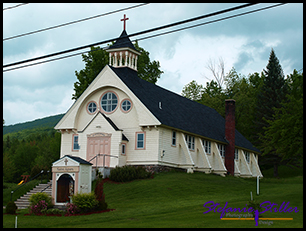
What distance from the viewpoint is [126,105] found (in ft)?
125

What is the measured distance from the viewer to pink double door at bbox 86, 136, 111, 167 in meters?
36.8

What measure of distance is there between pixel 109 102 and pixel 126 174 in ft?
25.4

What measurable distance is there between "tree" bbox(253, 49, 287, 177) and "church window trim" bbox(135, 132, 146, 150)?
95.5 feet

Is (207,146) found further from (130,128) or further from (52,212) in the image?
(52,212)

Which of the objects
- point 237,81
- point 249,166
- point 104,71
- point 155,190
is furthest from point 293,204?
point 237,81

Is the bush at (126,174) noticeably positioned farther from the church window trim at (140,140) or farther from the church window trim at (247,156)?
the church window trim at (247,156)

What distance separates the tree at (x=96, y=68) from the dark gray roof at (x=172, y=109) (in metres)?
13.0

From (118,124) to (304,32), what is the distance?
79.9 feet

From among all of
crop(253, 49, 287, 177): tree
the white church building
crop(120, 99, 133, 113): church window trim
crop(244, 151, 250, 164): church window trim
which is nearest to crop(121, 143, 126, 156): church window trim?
the white church building

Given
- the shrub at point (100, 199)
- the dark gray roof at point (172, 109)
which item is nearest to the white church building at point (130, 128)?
the dark gray roof at point (172, 109)

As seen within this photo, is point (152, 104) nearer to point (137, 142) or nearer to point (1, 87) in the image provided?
point (137, 142)

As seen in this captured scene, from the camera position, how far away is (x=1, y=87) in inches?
648

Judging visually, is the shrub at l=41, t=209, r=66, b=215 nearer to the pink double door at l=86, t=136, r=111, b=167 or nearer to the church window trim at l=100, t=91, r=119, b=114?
the pink double door at l=86, t=136, r=111, b=167

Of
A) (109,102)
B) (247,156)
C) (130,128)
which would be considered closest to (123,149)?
(130,128)
